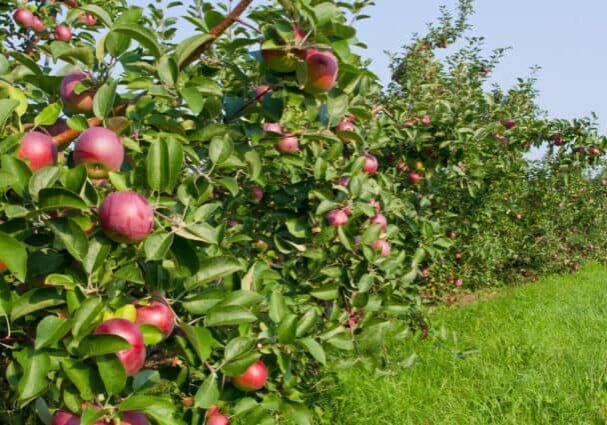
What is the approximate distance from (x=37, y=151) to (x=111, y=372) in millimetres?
402

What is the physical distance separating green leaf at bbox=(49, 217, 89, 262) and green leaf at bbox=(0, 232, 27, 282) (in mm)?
70

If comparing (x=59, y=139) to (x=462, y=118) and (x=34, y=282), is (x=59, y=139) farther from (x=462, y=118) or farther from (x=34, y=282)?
(x=462, y=118)

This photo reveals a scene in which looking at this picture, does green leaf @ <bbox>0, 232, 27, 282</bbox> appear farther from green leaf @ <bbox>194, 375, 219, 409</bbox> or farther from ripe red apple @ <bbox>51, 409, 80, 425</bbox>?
green leaf @ <bbox>194, 375, 219, 409</bbox>

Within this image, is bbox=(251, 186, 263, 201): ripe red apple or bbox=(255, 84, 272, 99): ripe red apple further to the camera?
bbox=(251, 186, 263, 201): ripe red apple

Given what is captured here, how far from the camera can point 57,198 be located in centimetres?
88

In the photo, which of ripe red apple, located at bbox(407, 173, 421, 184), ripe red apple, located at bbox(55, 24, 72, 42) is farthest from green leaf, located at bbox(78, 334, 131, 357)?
ripe red apple, located at bbox(55, 24, 72, 42)

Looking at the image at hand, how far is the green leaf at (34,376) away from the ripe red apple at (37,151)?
316 millimetres

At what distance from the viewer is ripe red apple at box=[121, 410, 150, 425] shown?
38.9 inches

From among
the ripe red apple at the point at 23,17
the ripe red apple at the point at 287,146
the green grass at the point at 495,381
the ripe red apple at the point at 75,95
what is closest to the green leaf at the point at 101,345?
the ripe red apple at the point at 75,95

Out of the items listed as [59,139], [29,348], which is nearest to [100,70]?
[59,139]

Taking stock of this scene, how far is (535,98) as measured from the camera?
591cm

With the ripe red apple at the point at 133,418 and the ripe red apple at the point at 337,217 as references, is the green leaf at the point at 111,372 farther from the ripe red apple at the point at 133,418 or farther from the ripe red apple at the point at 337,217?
the ripe red apple at the point at 337,217

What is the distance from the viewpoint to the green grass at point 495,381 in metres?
2.70

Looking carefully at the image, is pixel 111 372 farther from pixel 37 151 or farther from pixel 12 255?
pixel 37 151
